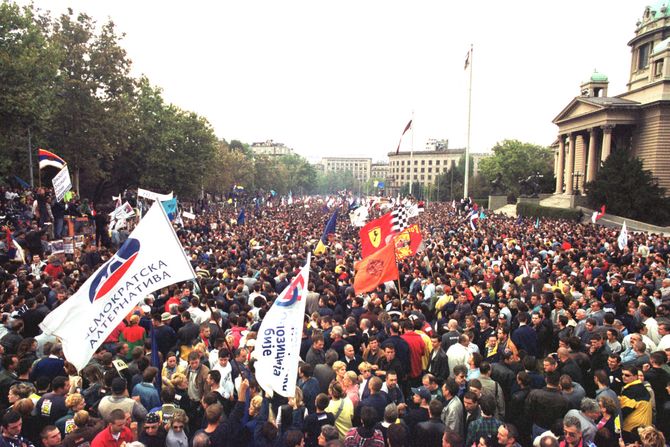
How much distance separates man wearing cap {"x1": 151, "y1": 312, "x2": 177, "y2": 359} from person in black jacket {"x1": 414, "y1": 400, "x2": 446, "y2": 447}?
181 inches

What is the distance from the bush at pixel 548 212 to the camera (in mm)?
45519

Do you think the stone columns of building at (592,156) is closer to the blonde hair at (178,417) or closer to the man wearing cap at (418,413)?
the man wearing cap at (418,413)

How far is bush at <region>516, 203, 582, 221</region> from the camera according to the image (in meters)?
45.5

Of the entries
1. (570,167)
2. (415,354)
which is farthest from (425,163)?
(415,354)

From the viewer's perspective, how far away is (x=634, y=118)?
5488cm

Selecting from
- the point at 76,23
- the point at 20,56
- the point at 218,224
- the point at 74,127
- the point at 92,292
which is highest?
the point at 76,23

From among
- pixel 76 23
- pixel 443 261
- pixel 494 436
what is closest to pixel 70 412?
pixel 494 436

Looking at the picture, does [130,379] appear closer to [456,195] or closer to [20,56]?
[20,56]

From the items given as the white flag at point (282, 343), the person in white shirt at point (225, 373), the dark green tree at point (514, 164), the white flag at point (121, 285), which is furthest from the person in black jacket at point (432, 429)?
the dark green tree at point (514, 164)

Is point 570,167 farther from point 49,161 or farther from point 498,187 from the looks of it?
point 49,161

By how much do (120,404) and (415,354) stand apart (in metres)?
4.19

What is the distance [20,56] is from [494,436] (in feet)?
87.6

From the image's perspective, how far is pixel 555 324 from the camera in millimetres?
9055

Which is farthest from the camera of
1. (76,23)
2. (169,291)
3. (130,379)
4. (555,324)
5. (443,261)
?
(76,23)
